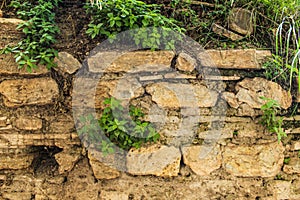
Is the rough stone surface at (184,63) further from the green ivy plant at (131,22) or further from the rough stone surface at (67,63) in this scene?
the rough stone surface at (67,63)

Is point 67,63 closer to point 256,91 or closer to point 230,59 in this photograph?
point 230,59

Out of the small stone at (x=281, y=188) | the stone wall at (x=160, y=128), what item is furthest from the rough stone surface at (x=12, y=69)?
the small stone at (x=281, y=188)

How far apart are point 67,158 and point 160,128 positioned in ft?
2.05

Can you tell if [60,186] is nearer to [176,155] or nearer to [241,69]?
[176,155]

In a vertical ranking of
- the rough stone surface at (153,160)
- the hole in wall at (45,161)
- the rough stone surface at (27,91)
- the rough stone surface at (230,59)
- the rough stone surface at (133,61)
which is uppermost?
the rough stone surface at (230,59)

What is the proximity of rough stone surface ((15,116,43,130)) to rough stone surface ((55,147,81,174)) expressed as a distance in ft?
0.73

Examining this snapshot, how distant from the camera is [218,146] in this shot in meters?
2.05

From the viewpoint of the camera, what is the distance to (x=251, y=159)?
2053 millimetres

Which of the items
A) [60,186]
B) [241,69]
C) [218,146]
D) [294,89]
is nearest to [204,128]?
[218,146]

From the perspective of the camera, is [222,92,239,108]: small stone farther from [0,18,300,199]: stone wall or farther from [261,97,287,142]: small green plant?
[261,97,287,142]: small green plant

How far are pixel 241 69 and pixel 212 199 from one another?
2.77 feet

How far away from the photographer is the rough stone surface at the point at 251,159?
2.05 meters

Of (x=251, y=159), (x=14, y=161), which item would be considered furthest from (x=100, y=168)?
(x=251, y=159)

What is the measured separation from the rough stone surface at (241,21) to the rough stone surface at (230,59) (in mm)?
194
